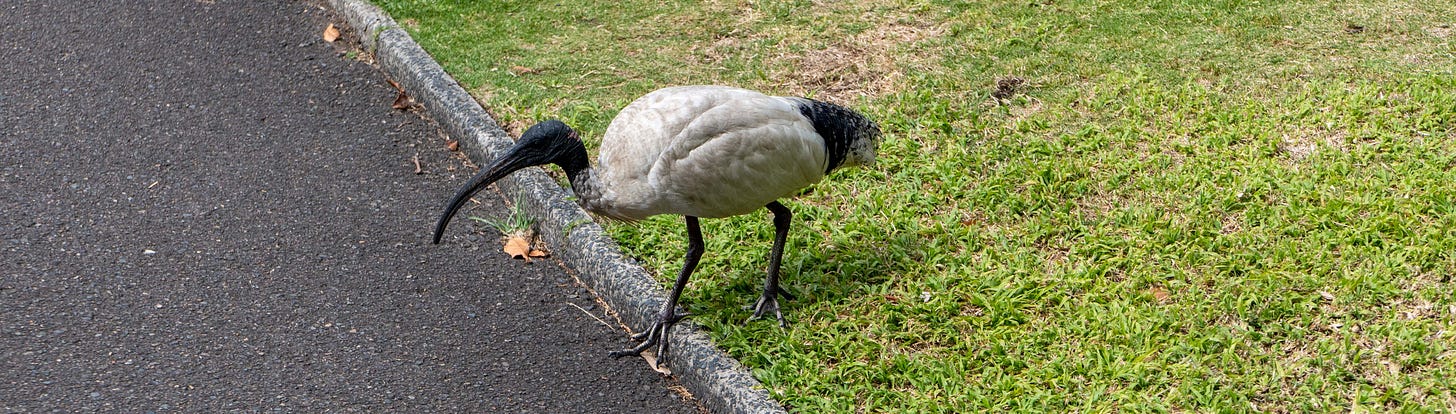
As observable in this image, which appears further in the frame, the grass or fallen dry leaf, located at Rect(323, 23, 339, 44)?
fallen dry leaf, located at Rect(323, 23, 339, 44)

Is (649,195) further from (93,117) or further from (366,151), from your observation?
(93,117)

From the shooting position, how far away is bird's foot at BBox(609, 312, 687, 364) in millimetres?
3918

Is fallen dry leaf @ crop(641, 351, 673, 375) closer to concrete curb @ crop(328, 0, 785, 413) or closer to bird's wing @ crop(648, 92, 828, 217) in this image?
concrete curb @ crop(328, 0, 785, 413)

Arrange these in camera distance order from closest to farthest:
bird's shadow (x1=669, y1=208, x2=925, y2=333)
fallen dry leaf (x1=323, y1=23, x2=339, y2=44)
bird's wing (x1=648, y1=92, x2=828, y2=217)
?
1. bird's wing (x1=648, y1=92, x2=828, y2=217)
2. bird's shadow (x1=669, y1=208, x2=925, y2=333)
3. fallen dry leaf (x1=323, y1=23, x2=339, y2=44)

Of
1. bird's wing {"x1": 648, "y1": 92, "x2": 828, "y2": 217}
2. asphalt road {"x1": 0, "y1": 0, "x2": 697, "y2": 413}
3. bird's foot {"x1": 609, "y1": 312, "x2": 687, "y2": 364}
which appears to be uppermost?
bird's wing {"x1": 648, "y1": 92, "x2": 828, "y2": 217}

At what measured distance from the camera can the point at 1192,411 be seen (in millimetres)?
3398

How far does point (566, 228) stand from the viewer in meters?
4.49

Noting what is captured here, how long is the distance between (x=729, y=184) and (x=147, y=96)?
3469mm

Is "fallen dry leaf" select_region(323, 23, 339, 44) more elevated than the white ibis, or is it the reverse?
the white ibis

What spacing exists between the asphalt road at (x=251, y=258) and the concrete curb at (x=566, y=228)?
99 millimetres

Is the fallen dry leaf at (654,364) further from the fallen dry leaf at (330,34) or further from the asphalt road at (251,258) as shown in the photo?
the fallen dry leaf at (330,34)

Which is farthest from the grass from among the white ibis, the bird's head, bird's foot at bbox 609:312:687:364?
the bird's head

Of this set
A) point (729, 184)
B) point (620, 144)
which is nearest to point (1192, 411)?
point (729, 184)

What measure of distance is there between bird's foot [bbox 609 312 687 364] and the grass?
13 cm
